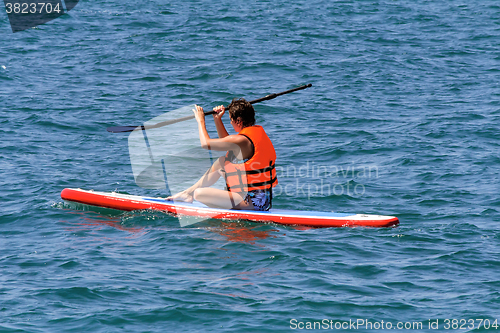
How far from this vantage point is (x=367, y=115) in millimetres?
12250

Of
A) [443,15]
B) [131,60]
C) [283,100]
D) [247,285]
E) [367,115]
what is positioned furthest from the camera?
[443,15]

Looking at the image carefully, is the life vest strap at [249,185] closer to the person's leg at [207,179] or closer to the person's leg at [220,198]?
the person's leg at [220,198]

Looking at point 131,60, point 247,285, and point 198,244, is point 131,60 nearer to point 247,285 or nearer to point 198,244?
point 198,244

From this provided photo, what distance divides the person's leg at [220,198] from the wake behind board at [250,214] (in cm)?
10

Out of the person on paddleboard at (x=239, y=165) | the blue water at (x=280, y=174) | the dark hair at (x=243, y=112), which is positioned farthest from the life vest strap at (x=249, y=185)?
the dark hair at (x=243, y=112)

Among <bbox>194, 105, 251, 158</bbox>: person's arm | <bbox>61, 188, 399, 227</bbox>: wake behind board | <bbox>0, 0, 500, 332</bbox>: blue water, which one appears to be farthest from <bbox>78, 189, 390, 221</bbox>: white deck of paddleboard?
<bbox>194, 105, 251, 158</bbox>: person's arm

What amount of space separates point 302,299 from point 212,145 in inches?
88.2

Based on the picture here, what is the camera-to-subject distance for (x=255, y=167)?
679 cm

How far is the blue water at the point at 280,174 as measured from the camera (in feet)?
16.7

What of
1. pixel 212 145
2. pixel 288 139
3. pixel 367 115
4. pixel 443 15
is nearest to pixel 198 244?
pixel 212 145

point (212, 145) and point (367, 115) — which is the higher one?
point (212, 145)

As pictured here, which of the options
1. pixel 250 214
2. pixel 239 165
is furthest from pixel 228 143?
pixel 250 214

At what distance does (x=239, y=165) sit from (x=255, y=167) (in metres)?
0.20

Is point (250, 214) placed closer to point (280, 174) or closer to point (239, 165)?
point (239, 165)
